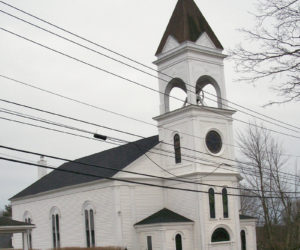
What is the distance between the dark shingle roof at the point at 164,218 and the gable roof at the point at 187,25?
12.2m

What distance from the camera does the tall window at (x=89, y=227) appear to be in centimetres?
4491

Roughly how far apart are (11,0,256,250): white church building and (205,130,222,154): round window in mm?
73

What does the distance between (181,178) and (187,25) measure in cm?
1127

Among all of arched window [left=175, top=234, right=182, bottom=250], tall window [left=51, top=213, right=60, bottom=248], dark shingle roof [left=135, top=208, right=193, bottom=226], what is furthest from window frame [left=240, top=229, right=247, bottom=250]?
tall window [left=51, top=213, right=60, bottom=248]

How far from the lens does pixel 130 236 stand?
41.4 meters

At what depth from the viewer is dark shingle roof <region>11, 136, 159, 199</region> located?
44891 millimetres

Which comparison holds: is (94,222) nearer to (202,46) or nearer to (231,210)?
(231,210)

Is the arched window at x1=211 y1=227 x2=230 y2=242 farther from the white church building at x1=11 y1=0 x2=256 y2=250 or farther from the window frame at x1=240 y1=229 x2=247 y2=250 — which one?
the window frame at x1=240 y1=229 x2=247 y2=250

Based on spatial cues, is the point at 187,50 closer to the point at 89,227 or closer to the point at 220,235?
the point at 220,235

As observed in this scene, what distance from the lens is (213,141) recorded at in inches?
1686

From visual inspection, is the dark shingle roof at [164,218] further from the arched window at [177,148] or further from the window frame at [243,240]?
the window frame at [243,240]

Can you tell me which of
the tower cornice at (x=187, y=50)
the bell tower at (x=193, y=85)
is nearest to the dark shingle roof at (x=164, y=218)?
the bell tower at (x=193, y=85)

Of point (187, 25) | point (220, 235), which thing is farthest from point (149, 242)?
point (187, 25)

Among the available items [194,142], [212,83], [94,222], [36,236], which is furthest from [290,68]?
[36,236]
